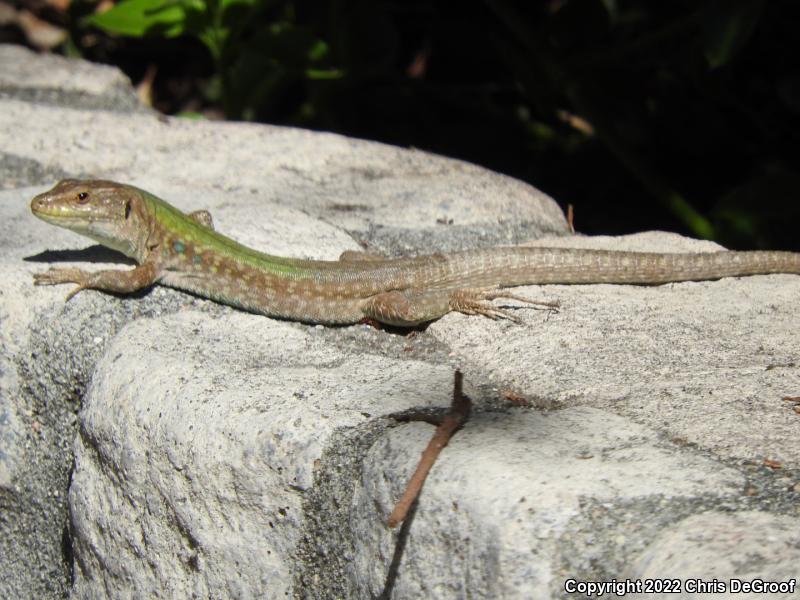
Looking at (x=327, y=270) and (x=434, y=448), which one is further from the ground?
(x=434, y=448)

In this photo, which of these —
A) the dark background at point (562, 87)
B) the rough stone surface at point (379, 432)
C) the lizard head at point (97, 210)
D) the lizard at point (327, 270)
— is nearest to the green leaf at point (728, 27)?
the dark background at point (562, 87)

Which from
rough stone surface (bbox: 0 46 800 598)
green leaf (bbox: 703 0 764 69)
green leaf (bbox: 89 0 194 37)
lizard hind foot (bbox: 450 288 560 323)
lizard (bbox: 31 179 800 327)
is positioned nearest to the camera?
rough stone surface (bbox: 0 46 800 598)

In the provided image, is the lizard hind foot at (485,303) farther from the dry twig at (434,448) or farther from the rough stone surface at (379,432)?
the dry twig at (434,448)

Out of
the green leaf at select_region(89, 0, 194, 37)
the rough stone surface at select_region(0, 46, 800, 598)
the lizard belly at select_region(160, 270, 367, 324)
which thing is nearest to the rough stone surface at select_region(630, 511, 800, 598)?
the rough stone surface at select_region(0, 46, 800, 598)

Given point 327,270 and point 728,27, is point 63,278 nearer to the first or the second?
point 327,270

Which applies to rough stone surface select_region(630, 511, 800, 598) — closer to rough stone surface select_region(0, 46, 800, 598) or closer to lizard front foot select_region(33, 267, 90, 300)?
rough stone surface select_region(0, 46, 800, 598)

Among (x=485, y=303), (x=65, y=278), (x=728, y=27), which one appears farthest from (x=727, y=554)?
(x=728, y=27)
